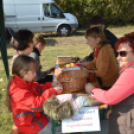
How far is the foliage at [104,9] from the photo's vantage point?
1130 cm

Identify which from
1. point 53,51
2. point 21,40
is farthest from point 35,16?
point 21,40

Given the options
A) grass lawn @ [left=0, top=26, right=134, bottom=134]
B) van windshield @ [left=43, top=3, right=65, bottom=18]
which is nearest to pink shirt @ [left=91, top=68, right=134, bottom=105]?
grass lawn @ [left=0, top=26, right=134, bottom=134]

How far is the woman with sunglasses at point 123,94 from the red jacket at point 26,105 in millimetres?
506

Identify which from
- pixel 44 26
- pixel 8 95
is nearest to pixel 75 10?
pixel 44 26

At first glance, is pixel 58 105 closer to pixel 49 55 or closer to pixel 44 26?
pixel 49 55

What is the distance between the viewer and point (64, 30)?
33.0ft

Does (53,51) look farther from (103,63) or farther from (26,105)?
(26,105)

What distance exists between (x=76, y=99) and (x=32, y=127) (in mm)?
517

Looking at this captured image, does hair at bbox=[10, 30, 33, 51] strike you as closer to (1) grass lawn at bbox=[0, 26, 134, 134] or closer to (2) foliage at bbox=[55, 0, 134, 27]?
(1) grass lawn at bbox=[0, 26, 134, 134]

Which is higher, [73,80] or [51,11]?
[51,11]

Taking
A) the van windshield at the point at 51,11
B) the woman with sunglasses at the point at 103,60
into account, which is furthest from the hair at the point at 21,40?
the van windshield at the point at 51,11

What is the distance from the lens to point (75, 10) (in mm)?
12148

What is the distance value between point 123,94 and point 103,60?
88 cm

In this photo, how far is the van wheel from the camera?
1000cm
